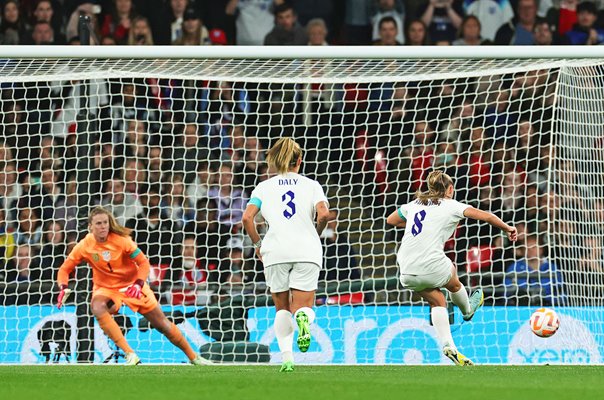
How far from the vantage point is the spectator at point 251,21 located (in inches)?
614

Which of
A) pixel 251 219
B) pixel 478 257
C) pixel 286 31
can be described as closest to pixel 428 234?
pixel 251 219

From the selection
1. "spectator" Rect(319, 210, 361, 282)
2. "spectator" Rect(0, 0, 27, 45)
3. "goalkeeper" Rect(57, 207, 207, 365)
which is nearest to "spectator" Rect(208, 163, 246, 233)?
"spectator" Rect(319, 210, 361, 282)

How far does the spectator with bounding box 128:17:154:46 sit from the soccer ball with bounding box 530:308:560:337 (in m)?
6.62

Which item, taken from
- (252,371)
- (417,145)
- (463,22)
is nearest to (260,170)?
(417,145)

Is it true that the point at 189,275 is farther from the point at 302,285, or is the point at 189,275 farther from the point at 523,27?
the point at 523,27

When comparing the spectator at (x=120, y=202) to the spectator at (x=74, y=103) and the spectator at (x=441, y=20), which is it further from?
the spectator at (x=441, y=20)

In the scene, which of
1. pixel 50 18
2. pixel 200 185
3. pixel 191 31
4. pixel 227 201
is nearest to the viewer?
pixel 200 185

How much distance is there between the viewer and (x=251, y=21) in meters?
15.6

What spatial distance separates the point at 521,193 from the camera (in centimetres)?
1334

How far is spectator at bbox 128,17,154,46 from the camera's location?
49.3ft

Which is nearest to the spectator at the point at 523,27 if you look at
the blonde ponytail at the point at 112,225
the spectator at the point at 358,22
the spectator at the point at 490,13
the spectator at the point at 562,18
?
the spectator at the point at 490,13

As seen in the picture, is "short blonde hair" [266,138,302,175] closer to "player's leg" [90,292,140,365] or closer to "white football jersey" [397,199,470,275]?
"white football jersey" [397,199,470,275]

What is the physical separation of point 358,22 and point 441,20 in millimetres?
1065

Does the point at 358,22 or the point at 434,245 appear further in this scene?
the point at 358,22
